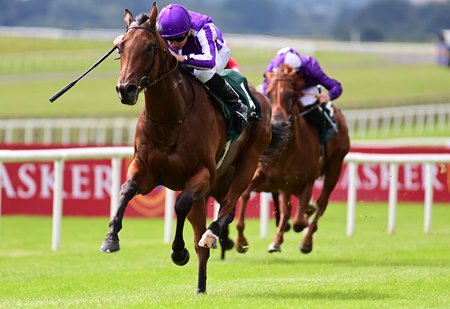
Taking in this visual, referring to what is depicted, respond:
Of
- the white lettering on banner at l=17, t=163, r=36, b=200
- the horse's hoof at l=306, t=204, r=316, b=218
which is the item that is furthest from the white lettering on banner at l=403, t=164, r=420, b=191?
the horse's hoof at l=306, t=204, r=316, b=218

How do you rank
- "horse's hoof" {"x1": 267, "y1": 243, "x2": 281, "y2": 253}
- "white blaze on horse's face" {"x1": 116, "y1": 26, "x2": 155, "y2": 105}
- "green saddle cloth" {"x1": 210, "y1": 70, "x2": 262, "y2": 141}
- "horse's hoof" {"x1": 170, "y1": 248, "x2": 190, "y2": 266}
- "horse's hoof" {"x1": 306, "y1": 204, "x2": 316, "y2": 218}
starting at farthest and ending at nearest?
"horse's hoof" {"x1": 306, "y1": 204, "x2": 316, "y2": 218}, "horse's hoof" {"x1": 267, "y1": 243, "x2": 281, "y2": 253}, "green saddle cloth" {"x1": 210, "y1": 70, "x2": 262, "y2": 141}, "horse's hoof" {"x1": 170, "y1": 248, "x2": 190, "y2": 266}, "white blaze on horse's face" {"x1": 116, "y1": 26, "x2": 155, "y2": 105}

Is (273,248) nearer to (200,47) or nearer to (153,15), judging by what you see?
(200,47)

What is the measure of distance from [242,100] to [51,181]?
819 cm

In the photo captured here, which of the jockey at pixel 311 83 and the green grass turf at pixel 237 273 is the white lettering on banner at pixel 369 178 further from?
the jockey at pixel 311 83

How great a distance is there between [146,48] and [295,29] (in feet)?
435

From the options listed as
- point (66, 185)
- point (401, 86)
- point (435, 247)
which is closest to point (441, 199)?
point (66, 185)

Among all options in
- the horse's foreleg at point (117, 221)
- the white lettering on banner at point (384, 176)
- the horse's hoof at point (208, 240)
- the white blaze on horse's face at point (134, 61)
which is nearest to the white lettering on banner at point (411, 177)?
the white lettering on banner at point (384, 176)

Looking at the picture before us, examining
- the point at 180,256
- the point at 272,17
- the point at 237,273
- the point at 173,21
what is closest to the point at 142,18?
the point at 173,21

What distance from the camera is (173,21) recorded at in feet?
26.5

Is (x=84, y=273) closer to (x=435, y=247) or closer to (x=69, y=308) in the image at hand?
(x=69, y=308)

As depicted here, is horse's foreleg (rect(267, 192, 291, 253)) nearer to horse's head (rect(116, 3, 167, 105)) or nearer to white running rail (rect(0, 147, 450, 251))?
white running rail (rect(0, 147, 450, 251))

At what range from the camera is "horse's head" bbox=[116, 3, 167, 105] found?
7230 millimetres

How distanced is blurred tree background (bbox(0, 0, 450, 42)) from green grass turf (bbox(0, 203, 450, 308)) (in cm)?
8187

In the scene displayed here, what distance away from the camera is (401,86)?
1927 inches
